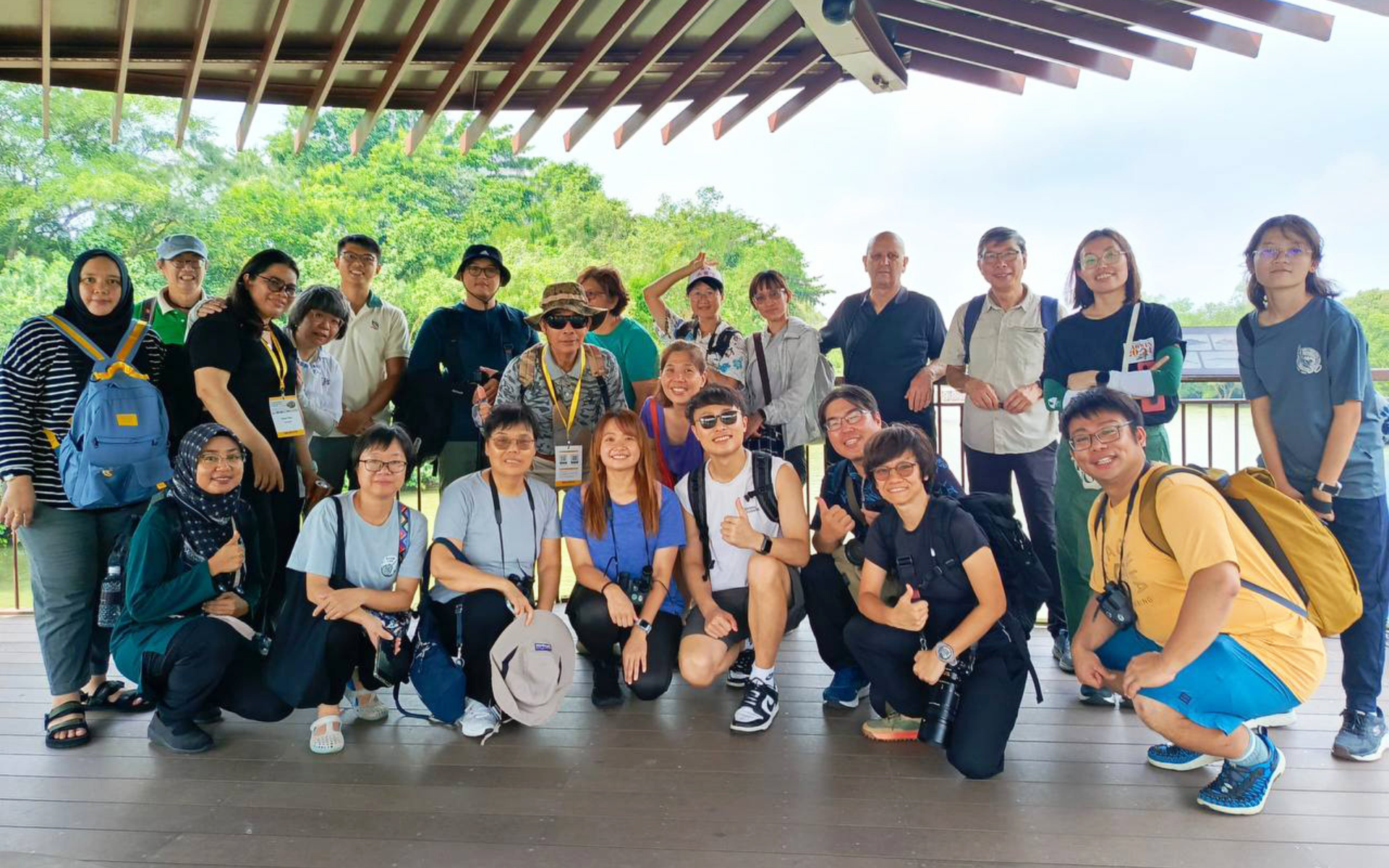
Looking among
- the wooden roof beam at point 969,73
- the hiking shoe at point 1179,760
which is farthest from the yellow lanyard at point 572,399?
the hiking shoe at point 1179,760

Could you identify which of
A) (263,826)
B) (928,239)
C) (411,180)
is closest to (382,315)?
(263,826)

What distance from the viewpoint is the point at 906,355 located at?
3.65 meters

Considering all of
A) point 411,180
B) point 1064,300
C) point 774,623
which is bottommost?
point 774,623

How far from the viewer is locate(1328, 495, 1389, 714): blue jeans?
8.13 feet

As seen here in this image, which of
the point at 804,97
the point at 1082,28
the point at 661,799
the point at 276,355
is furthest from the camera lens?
the point at 804,97

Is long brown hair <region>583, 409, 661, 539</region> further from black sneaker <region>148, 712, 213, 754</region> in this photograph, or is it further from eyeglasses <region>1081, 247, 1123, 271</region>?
eyeglasses <region>1081, 247, 1123, 271</region>

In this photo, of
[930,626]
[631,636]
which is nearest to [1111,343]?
[930,626]

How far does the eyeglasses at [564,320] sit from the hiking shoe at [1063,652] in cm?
203

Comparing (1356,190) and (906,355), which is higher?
(1356,190)

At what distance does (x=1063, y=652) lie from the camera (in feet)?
10.9

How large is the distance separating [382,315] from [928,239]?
47396 millimetres

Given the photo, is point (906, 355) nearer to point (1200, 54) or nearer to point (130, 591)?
point (1200, 54)

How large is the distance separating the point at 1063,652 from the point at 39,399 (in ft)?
11.1

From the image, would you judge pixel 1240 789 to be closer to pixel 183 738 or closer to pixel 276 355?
pixel 183 738
